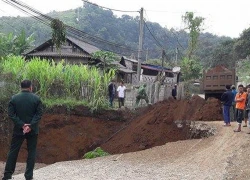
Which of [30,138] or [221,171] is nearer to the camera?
[30,138]

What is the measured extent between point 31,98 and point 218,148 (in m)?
6.31

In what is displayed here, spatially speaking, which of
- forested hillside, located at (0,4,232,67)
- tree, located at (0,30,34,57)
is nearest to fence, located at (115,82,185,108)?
tree, located at (0,30,34,57)

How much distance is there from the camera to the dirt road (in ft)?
28.5

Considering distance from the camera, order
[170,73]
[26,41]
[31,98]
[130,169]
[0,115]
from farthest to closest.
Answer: [170,73] → [26,41] → [0,115] → [130,169] → [31,98]

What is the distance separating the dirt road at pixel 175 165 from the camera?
28.5 ft

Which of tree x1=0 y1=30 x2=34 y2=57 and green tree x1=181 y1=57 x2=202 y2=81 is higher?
Answer: tree x1=0 y1=30 x2=34 y2=57

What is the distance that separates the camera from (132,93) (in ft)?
81.8

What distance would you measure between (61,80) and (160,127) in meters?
6.14

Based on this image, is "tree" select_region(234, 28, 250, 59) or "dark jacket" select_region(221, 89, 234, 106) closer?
"dark jacket" select_region(221, 89, 234, 106)

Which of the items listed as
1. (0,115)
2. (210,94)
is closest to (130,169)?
(0,115)

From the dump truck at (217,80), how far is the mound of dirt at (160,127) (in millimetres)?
2438

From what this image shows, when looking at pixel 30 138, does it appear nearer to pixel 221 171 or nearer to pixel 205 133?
pixel 221 171

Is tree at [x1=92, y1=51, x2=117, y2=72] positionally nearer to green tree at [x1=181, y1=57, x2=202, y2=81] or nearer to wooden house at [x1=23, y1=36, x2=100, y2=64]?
wooden house at [x1=23, y1=36, x2=100, y2=64]

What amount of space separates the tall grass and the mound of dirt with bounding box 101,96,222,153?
2796mm
